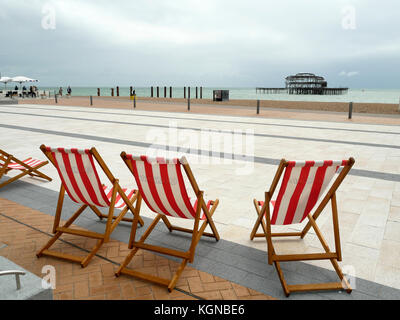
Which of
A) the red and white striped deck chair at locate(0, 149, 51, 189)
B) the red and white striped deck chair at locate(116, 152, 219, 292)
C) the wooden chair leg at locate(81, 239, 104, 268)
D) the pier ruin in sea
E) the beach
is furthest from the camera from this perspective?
the pier ruin in sea

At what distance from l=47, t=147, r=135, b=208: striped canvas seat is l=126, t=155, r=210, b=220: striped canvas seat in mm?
431

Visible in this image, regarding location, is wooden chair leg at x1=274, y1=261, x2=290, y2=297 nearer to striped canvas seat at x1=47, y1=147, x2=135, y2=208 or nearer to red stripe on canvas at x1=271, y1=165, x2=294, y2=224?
red stripe on canvas at x1=271, y1=165, x2=294, y2=224

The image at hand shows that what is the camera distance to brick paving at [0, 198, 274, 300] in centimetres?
256

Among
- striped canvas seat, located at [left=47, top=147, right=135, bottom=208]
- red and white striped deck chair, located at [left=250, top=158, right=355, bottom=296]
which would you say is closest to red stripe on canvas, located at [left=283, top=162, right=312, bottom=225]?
red and white striped deck chair, located at [left=250, top=158, right=355, bottom=296]

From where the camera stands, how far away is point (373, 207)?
442 cm

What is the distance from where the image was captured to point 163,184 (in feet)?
9.09

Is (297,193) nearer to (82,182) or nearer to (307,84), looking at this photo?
(82,182)

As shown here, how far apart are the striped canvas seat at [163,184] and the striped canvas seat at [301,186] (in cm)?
81

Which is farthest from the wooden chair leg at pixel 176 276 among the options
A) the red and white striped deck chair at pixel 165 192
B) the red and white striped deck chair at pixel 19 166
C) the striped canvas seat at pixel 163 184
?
the red and white striped deck chair at pixel 19 166

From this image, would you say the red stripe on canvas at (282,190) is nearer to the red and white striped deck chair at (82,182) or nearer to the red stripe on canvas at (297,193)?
the red stripe on canvas at (297,193)

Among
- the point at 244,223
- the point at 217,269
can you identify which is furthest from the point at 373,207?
the point at 217,269

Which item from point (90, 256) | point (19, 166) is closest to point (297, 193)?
point (90, 256)
